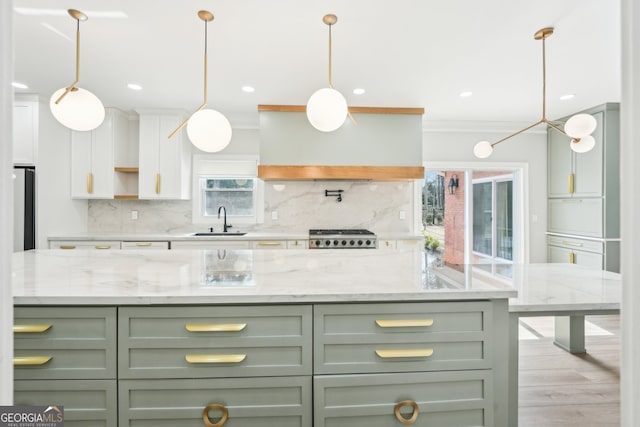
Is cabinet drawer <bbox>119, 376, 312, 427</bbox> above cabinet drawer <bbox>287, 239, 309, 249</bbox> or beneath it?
beneath

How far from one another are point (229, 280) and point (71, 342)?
23.6 inches

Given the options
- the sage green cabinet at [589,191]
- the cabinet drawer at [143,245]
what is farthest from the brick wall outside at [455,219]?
the cabinet drawer at [143,245]

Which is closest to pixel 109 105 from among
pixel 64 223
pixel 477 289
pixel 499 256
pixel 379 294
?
pixel 64 223

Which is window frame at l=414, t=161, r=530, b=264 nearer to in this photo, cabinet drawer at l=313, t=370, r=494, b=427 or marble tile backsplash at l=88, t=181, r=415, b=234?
marble tile backsplash at l=88, t=181, r=415, b=234

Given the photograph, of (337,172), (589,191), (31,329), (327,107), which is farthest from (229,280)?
(589,191)

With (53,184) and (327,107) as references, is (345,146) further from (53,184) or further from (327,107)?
(53,184)

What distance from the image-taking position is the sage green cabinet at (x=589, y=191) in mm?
3971

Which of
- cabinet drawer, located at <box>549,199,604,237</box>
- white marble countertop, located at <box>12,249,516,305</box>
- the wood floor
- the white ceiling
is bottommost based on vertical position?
the wood floor

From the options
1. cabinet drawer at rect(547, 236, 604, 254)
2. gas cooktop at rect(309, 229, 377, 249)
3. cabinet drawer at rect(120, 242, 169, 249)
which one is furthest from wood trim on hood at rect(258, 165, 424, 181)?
cabinet drawer at rect(547, 236, 604, 254)

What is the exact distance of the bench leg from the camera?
275 cm

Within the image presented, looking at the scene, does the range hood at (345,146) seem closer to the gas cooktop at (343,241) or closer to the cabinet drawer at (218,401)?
the gas cooktop at (343,241)

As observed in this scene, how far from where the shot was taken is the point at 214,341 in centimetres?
125

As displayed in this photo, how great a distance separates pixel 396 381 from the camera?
1.28 m

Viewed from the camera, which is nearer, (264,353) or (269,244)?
(264,353)
